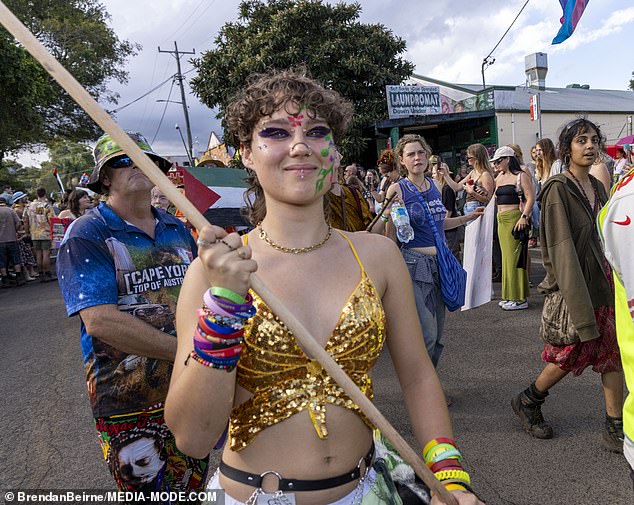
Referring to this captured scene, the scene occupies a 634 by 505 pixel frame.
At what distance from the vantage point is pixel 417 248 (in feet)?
12.8

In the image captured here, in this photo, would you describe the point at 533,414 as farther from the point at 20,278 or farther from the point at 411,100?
the point at 411,100

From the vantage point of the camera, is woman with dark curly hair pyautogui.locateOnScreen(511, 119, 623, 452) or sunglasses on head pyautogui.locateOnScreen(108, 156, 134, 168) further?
woman with dark curly hair pyautogui.locateOnScreen(511, 119, 623, 452)

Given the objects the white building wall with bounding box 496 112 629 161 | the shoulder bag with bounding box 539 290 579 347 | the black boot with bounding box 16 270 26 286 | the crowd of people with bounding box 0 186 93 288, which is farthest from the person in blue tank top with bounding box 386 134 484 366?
the white building wall with bounding box 496 112 629 161

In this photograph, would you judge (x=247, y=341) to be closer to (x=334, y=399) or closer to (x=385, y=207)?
(x=334, y=399)

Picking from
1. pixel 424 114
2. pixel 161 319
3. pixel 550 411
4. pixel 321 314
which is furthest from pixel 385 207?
pixel 424 114

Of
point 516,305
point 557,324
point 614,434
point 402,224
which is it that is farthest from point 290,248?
point 516,305

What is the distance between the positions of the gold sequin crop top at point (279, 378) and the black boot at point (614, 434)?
2483 millimetres

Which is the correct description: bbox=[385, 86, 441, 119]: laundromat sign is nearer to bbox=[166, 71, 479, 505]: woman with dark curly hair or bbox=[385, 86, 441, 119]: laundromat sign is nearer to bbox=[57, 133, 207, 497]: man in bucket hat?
bbox=[57, 133, 207, 497]: man in bucket hat

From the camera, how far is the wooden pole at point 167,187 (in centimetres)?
102

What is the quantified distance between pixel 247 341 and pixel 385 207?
2.84 metres

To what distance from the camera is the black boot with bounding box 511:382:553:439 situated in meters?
3.27

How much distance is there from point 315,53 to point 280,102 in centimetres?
1836

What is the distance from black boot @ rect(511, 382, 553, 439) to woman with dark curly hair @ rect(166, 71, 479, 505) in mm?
2192

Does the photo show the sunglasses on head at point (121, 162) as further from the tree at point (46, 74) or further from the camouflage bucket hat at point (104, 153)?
the tree at point (46, 74)
